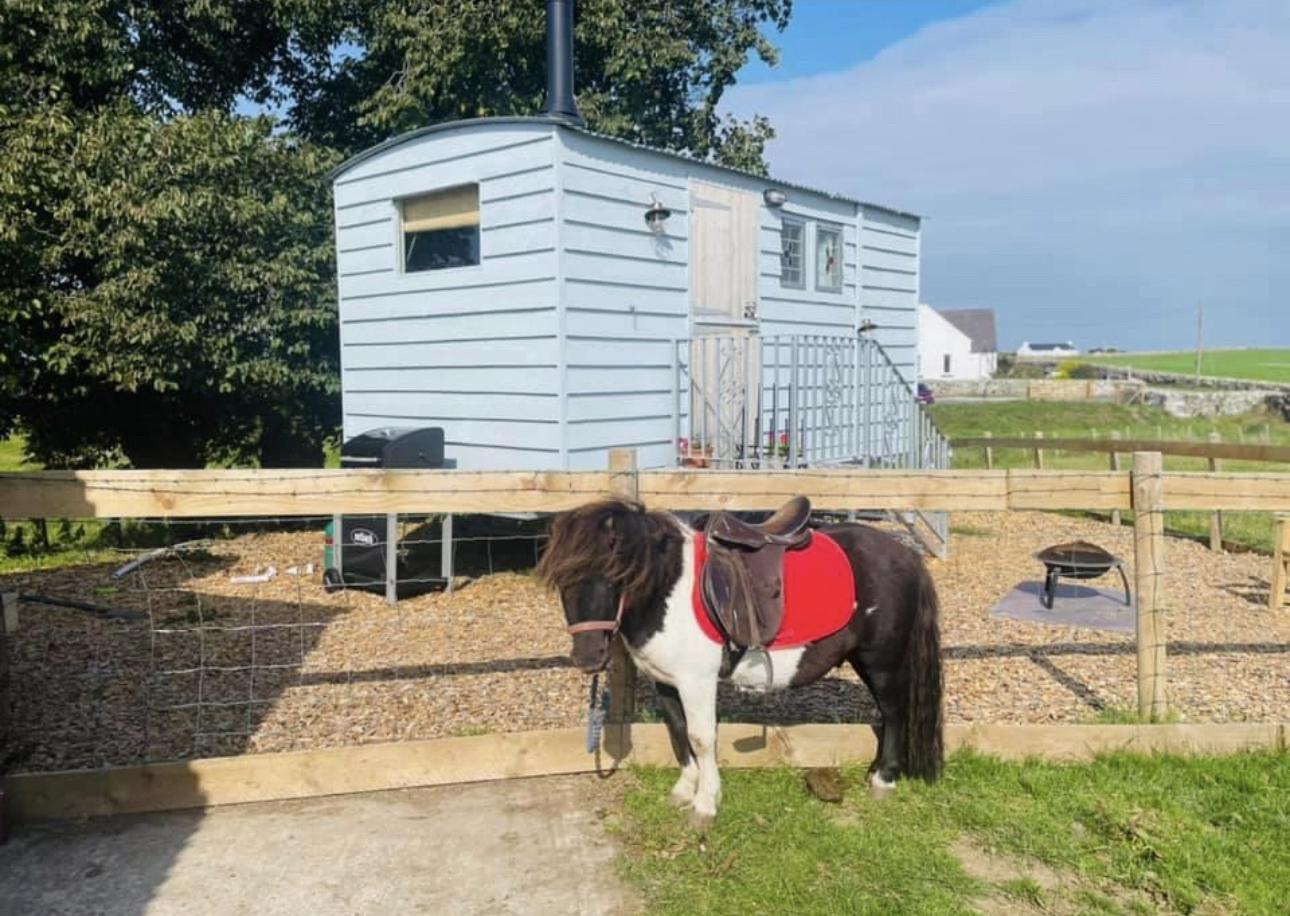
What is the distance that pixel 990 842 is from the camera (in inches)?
123

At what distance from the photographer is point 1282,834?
3.15m

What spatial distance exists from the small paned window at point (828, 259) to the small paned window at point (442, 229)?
3.77 metres

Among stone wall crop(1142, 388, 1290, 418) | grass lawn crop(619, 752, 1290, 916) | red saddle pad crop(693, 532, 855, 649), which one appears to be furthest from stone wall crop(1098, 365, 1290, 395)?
red saddle pad crop(693, 532, 855, 649)

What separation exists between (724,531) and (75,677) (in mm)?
4017

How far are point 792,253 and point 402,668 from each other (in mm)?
5914

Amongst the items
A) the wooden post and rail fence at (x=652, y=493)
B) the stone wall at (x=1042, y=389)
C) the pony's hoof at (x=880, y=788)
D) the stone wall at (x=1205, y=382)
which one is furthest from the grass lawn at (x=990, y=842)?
the stone wall at (x=1042, y=389)

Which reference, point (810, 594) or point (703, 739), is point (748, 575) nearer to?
point (810, 594)

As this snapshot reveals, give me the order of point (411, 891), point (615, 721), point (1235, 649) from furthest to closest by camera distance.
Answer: point (1235, 649) < point (615, 721) < point (411, 891)

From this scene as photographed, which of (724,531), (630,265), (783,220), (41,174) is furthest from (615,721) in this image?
(41,174)

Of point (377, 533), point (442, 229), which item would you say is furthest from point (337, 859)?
point (442, 229)

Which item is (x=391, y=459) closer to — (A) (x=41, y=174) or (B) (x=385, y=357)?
(B) (x=385, y=357)

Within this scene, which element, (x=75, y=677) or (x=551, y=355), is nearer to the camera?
(x=75, y=677)

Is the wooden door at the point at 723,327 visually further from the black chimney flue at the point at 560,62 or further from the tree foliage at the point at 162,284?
the tree foliage at the point at 162,284

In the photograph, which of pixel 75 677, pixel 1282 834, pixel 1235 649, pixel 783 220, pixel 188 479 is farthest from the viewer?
pixel 783 220
